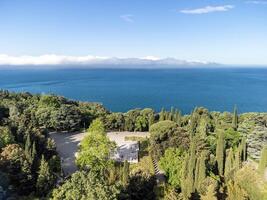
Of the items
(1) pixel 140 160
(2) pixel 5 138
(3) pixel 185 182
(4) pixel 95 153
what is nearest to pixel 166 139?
(1) pixel 140 160

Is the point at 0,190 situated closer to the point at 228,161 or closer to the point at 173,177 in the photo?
the point at 173,177

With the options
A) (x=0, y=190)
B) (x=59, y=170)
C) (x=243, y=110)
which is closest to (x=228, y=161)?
(x=59, y=170)

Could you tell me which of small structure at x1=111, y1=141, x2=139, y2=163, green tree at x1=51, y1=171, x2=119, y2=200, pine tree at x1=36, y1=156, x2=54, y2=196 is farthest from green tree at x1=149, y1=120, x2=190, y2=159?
green tree at x1=51, y1=171, x2=119, y2=200

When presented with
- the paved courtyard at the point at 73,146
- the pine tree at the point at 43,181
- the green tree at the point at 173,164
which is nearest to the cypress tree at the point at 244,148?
the green tree at the point at 173,164

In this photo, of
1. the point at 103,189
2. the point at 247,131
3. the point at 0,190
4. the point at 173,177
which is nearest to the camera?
the point at 103,189

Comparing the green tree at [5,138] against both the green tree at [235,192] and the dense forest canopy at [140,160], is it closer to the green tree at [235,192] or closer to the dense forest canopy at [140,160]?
the dense forest canopy at [140,160]

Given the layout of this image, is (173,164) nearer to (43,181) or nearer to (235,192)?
(235,192)

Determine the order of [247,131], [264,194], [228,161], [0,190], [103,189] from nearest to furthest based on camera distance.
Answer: [103,189] < [0,190] < [264,194] < [228,161] < [247,131]
